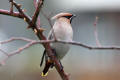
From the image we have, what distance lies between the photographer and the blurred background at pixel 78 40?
7.18 metres

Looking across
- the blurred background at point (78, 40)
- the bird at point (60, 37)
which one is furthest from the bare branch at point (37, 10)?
the blurred background at point (78, 40)

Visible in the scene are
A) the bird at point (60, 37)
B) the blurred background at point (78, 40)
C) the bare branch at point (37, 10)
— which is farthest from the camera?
the blurred background at point (78, 40)

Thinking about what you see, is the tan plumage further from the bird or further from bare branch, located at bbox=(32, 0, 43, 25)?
bare branch, located at bbox=(32, 0, 43, 25)

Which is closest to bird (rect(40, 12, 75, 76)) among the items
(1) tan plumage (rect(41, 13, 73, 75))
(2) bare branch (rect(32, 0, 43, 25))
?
(1) tan plumage (rect(41, 13, 73, 75))

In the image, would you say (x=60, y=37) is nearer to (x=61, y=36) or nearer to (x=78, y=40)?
(x=61, y=36)

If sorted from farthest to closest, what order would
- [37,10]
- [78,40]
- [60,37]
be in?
[78,40]
[60,37]
[37,10]

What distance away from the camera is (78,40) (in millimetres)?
8445

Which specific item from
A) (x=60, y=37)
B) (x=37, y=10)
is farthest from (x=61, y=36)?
(x=37, y=10)

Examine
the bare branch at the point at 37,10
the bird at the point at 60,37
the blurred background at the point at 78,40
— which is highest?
the bare branch at the point at 37,10

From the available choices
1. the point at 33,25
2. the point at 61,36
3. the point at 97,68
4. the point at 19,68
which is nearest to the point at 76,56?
the point at 97,68

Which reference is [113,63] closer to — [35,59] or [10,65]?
[35,59]

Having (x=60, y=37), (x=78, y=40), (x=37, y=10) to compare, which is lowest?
(x=78, y=40)

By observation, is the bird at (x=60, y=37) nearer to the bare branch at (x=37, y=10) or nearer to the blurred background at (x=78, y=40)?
the bare branch at (x=37, y=10)

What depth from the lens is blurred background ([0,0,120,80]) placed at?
718 centimetres
